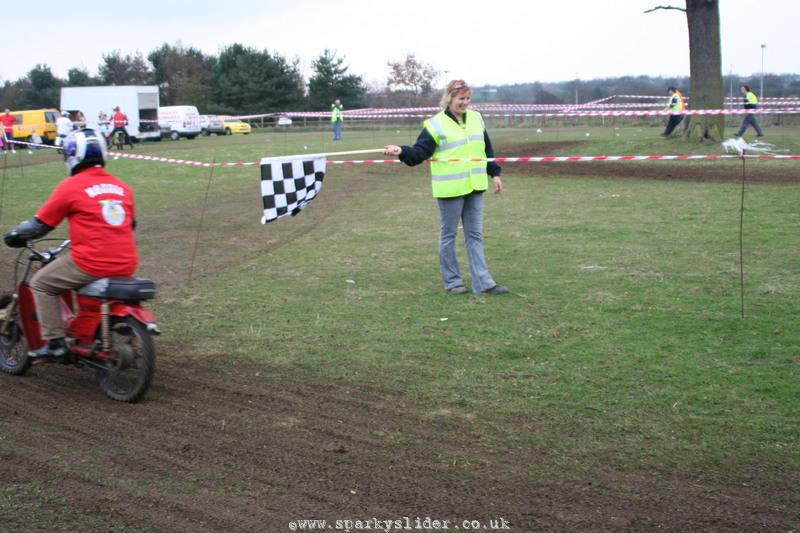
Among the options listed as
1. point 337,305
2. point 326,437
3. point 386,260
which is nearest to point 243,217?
point 386,260

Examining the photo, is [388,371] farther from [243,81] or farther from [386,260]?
[243,81]

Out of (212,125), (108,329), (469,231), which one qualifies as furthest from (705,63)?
(212,125)

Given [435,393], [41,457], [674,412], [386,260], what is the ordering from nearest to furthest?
[41,457] < [674,412] < [435,393] < [386,260]

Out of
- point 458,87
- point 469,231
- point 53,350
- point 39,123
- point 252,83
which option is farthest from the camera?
point 252,83

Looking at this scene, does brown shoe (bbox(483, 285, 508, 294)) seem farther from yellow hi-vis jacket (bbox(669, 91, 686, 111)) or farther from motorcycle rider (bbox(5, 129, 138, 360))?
yellow hi-vis jacket (bbox(669, 91, 686, 111))

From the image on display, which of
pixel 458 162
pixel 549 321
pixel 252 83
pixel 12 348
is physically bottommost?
pixel 549 321

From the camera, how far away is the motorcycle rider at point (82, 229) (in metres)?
6.09

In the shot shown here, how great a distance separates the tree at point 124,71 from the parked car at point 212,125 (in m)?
33.6

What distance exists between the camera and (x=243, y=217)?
51.8ft

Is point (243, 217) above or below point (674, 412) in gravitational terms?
above

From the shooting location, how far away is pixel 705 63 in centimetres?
2434

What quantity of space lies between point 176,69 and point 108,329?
263 feet

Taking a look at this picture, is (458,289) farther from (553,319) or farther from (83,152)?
(83,152)

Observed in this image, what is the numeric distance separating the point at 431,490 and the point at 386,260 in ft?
22.6
